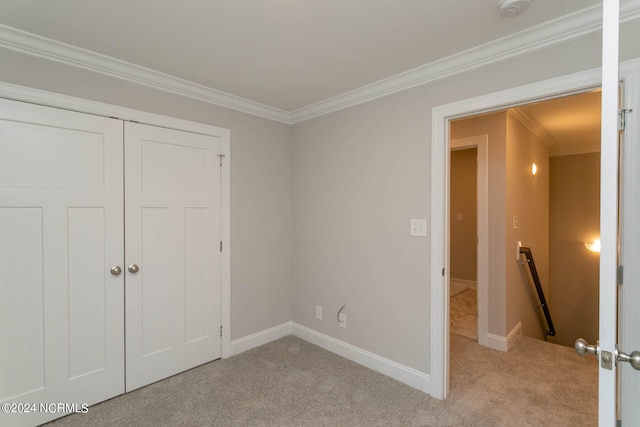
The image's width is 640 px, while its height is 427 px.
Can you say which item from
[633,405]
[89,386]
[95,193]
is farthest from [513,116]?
[89,386]

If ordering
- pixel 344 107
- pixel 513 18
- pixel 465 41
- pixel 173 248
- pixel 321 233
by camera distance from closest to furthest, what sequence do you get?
pixel 513 18 → pixel 465 41 → pixel 173 248 → pixel 344 107 → pixel 321 233

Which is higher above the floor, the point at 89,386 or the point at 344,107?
the point at 344,107

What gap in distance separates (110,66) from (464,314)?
15.1 feet

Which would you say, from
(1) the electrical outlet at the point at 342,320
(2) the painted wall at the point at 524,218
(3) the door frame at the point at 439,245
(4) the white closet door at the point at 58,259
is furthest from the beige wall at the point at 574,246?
(4) the white closet door at the point at 58,259

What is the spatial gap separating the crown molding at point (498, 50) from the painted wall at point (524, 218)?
4.37 ft

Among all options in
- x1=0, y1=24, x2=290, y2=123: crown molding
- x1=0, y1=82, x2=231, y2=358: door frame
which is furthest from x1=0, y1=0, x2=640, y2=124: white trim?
x1=0, y1=82, x2=231, y2=358: door frame

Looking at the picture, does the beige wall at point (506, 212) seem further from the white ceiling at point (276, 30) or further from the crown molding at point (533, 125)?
the white ceiling at point (276, 30)

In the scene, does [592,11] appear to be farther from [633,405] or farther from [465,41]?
[633,405]

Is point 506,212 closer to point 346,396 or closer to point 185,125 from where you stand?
point 346,396

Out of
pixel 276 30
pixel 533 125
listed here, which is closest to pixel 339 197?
pixel 276 30

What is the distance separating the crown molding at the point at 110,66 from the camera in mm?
1813

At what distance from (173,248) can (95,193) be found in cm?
68

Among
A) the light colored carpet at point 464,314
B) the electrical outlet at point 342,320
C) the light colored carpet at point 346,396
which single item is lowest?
A: the light colored carpet at point 464,314

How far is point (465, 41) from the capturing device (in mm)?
1885
